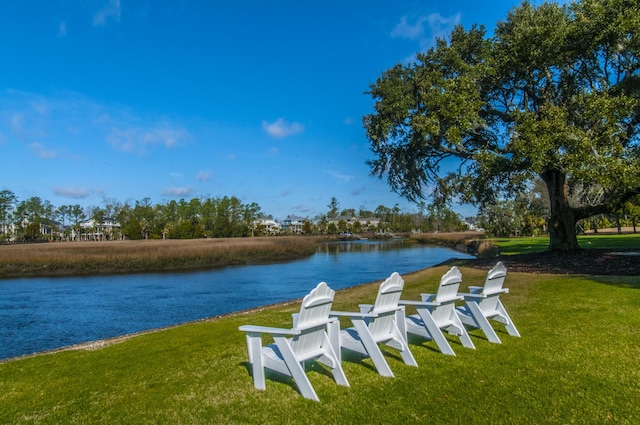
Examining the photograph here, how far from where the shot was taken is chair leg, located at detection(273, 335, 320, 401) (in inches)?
173

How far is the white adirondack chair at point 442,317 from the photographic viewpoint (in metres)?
5.70

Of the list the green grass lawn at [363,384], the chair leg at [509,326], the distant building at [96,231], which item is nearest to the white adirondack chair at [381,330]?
the green grass lawn at [363,384]

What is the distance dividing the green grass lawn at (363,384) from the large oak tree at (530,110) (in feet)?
27.7

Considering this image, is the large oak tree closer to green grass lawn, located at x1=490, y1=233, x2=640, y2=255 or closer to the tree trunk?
the tree trunk

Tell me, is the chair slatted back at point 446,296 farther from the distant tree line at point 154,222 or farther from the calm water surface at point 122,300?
the distant tree line at point 154,222

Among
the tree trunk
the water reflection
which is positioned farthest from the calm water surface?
the water reflection

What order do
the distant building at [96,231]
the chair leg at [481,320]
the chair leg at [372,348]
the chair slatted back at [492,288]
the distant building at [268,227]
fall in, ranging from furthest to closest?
the distant building at [268,227] → the distant building at [96,231] → the chair slatted back at [492,288] → the chair leg at [481,320] → the chair leg at [372,348]

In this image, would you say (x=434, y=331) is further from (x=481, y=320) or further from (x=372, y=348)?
(x=372, y=348)

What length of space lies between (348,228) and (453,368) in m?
136

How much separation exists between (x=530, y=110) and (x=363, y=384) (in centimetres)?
1673

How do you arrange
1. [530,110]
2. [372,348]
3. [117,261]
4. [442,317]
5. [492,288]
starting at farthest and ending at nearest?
[117,261] → [530,110] → [492,288] → [442,317] → [372,348]

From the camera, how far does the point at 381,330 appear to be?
5371mm

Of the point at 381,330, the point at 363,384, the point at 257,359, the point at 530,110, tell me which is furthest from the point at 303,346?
the point at 530,110

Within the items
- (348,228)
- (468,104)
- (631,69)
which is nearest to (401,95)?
(468,104)
